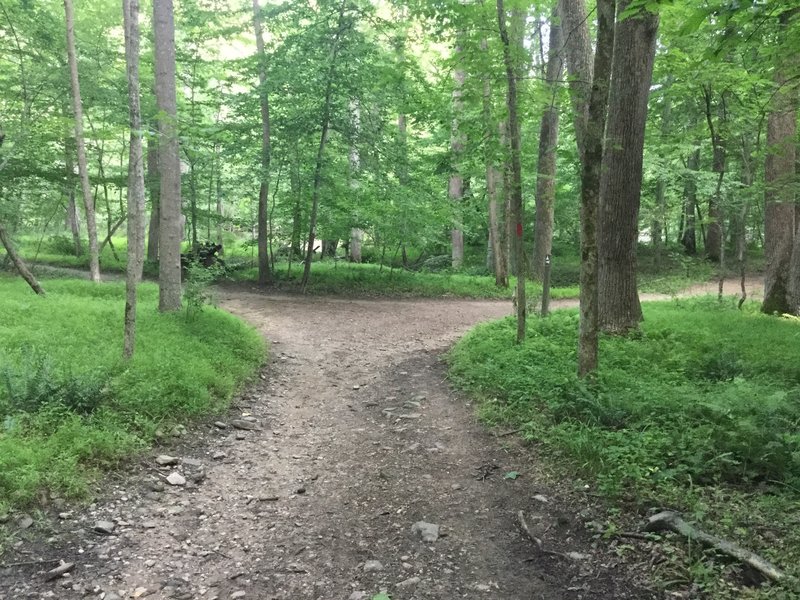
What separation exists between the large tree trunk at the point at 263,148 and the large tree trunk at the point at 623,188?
9.80m

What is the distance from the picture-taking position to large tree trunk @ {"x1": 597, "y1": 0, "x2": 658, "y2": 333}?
796 centimetres

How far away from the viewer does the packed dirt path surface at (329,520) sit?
3301mm

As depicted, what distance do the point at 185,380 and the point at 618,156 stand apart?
7230 mm

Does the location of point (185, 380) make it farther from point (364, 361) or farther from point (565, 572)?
point (565, 572)

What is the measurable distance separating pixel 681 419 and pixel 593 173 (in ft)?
8.75

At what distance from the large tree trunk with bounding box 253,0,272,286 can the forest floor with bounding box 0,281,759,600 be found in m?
10.0

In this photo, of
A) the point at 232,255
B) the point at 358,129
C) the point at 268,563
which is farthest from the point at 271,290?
the point at 268,563

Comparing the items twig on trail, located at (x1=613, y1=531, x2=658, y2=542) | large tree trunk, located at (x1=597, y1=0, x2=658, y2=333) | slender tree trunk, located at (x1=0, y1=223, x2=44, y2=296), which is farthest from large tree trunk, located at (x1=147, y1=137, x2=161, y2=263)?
twig on trail, located at (x1=613, y1=531, x2=658, y2=542)

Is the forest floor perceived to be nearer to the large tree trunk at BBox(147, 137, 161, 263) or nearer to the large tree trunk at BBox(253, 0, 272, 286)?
the large tree trunk at BBox(253, 0, 272, 286)

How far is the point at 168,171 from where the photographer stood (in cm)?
870

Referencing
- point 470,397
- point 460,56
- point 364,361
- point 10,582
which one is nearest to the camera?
point 10,582

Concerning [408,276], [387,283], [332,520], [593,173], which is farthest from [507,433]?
[408,276]

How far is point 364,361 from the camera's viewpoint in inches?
353

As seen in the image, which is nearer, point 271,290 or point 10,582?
point 10,582
